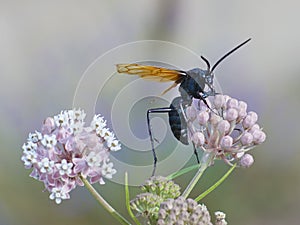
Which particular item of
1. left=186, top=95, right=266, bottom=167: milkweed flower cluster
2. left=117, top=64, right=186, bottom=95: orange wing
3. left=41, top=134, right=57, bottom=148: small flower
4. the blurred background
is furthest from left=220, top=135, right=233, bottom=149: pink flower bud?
the blurred background

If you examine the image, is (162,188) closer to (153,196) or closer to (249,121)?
(153,196)

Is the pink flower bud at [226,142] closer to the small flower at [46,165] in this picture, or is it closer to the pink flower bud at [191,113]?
the pink flower bud at [191,113]

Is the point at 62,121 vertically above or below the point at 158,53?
below

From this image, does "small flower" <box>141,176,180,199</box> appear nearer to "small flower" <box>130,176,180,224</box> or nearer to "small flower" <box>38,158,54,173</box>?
"small flower" <box>130,176,180,224</box>

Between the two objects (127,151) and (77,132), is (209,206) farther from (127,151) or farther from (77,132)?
(77,132)

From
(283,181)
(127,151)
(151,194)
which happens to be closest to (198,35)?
(283,181)

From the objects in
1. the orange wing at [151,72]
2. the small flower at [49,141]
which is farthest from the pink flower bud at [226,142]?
the small flower at [49,141]

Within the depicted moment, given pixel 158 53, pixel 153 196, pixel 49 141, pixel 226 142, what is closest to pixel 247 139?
pixel 226 142
